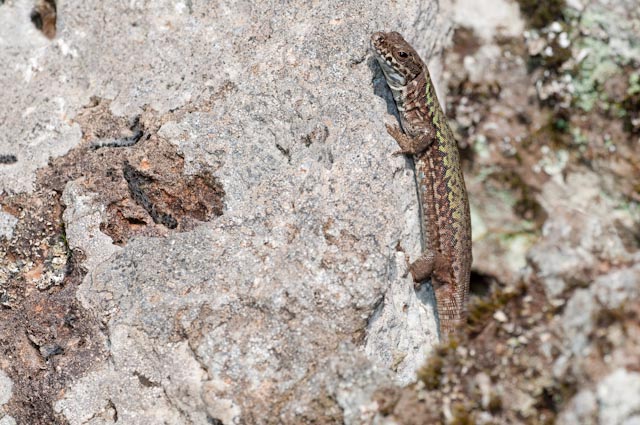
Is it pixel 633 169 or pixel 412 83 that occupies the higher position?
pixel 633 169

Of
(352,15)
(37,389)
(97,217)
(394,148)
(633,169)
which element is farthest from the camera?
(633,169)

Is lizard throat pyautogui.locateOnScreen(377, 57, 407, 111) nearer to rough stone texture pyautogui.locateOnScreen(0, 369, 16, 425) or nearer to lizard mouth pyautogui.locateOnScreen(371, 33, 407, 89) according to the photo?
lizard mouth pyautogui.locateOnScreen(371, 33, 407, 89)

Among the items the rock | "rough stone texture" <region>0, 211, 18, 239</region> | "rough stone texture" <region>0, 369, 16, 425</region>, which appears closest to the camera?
the rock

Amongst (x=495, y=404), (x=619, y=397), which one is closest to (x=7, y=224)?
(x=495, y=404)

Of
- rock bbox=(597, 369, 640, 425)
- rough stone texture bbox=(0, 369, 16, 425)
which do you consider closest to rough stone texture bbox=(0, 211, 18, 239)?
rough stone texture bbox=(0, 369, 16, 425)

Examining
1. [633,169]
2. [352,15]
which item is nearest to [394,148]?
[352,15]

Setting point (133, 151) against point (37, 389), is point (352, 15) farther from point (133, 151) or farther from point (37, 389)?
point (37, 389)

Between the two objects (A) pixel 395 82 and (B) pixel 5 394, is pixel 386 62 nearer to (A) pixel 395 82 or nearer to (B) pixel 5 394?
(A) pixel 395 82

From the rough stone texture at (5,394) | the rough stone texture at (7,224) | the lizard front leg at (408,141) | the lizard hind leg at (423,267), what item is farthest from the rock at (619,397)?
the rough stone texture at (7,224)
